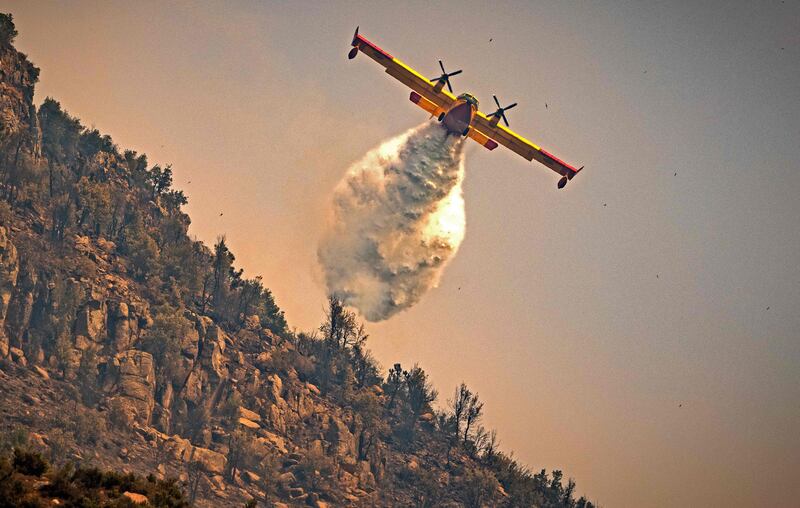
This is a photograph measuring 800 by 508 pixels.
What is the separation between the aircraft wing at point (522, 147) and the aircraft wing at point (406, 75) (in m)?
→ 5.21

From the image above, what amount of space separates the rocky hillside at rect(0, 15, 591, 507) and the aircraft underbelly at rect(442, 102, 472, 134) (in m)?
42.6

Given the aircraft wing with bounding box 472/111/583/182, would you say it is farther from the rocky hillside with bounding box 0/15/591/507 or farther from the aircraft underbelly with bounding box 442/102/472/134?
the rocky hillside with bounding box 0/15/591/507

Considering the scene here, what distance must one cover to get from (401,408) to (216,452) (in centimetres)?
3551

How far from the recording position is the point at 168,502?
41.0m

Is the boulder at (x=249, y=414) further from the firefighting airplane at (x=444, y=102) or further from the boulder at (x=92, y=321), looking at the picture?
the firefighting airplane at (x=444, y=102)

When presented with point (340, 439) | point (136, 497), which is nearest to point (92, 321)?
point (340, 439)

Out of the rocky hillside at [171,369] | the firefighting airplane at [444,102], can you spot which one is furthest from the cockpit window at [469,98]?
the rocky hillside at [171,369]

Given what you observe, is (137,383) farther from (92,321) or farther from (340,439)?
(340,439)

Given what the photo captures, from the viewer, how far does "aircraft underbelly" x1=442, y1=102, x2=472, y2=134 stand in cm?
8338

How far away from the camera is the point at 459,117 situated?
8450 centimetres

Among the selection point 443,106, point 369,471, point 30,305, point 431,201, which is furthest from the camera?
point 369,471

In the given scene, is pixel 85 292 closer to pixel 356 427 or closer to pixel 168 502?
pixel 356 427

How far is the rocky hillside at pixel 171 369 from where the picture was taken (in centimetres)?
9712

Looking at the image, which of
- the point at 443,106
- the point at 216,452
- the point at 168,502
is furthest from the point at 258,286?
the point at 168,502
